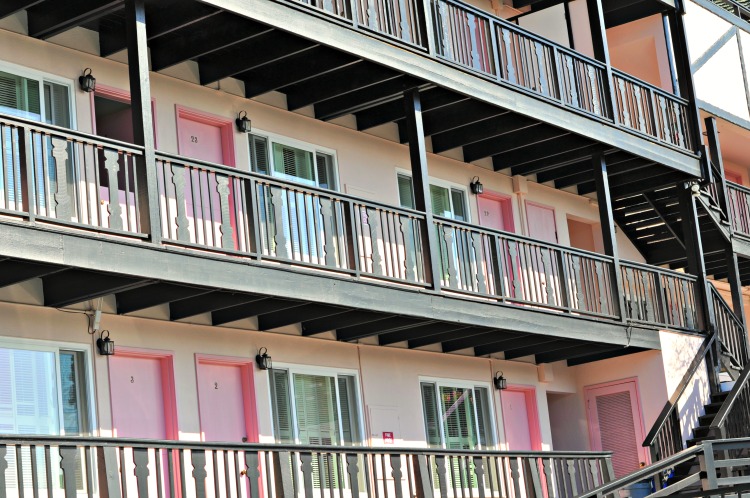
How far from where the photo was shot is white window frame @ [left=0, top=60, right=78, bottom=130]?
1438cm

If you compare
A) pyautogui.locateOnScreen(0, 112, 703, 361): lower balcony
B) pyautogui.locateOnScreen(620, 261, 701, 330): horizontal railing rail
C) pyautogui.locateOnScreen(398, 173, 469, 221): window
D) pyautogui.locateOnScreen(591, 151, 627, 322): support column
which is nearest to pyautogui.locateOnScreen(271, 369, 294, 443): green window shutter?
pyautogui.locateOnScreen(0, 112, 703, 361): lower balcony

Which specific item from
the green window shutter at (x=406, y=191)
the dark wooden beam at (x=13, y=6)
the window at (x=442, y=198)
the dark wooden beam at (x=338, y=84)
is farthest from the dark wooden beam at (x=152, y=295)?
the green window shutter at (x=406, y=191)

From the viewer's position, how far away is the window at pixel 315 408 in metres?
17.1

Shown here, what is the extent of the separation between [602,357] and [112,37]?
423 inches

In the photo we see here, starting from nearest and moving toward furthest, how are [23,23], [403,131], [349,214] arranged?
[23,23]
[349,214]
[403,131]

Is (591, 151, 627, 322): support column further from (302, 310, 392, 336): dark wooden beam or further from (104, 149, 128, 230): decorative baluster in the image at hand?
(104, 149, 128, 230): decorative baluster

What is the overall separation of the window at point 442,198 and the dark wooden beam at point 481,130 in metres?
0.77

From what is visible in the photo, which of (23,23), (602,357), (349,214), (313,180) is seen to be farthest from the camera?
(602,357)

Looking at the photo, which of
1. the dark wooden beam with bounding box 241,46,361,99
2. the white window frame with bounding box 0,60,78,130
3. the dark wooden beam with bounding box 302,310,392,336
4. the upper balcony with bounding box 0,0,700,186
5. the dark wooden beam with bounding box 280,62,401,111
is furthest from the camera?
the dark wooden beam with bounding box 280,62,401,111

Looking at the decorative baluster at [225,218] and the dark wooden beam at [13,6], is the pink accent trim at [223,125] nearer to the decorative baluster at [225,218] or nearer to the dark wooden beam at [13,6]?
the decorative baluster at [225,218]

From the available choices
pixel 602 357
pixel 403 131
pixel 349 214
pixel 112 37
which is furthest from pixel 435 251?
pixel 602 357

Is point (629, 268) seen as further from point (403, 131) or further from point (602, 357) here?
point (403, 131)

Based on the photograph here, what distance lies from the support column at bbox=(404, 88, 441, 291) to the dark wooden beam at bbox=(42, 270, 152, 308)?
15.6 ft

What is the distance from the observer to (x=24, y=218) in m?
12.1
